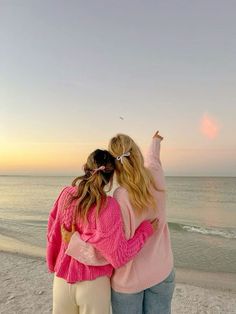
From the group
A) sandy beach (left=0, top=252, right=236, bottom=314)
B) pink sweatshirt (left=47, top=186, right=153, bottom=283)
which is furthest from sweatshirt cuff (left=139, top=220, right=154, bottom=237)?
sandy beach (left=0, top=252, right=236, bottom=314)

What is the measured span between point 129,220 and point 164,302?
2.37 feet

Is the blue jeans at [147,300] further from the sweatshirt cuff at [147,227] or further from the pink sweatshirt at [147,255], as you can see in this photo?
the sweatshirt cuff at [147,227]

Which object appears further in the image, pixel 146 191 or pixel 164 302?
pixel 164 302

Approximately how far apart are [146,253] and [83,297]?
21.0 inches

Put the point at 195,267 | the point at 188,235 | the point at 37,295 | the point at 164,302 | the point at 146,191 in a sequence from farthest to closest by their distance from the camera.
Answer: the point at 188,235 < the point at 195,267 < the point at 37,295 < the point at 164,302 < the point at 146,191

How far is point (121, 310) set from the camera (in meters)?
2.66

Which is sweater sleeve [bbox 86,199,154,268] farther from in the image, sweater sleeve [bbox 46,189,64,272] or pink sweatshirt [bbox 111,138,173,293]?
sweater sleeve [bbox 46,189,64,272]

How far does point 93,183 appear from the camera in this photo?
8.11 ft

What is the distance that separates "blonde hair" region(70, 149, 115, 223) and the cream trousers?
45cm

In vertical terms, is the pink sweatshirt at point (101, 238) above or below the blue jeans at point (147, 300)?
above

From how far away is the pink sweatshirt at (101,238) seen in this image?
2430 mm

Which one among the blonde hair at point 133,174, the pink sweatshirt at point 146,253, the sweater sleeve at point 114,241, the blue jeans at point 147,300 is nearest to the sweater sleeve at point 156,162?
the pink sweatshirt at point 146,253

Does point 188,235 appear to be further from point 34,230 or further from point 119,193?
point 119,193

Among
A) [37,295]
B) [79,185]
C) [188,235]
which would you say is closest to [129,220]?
[79,185]
